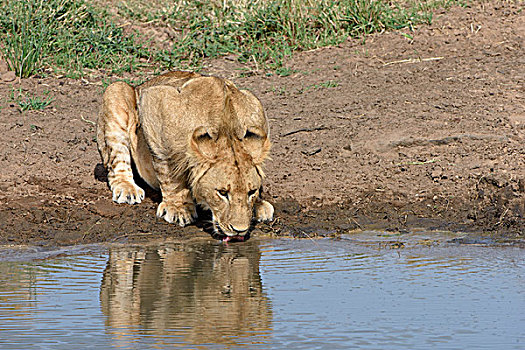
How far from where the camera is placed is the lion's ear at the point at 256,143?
660 centimetres

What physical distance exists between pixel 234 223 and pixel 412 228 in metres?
1.49

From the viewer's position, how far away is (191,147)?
6570 millimetres

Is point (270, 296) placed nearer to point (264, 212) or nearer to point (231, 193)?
point (231, 193)

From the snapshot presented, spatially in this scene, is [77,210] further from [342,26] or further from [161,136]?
[342,26]

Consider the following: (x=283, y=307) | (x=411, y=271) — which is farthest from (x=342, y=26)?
(x=283, y=307)

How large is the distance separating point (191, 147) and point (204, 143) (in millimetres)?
99

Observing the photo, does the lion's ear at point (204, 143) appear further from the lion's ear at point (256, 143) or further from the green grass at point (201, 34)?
the green grass at point (201, 34)

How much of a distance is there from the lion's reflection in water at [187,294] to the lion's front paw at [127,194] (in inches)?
46.3

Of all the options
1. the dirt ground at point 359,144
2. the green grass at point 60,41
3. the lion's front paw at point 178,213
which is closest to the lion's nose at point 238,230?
the dirt ground at point 359,144

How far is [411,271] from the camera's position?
5547 mm

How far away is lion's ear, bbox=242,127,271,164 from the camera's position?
660 centimetres

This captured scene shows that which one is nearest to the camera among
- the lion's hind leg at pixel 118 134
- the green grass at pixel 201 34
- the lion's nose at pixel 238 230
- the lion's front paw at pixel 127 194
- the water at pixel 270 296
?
the water at pixel 270 296

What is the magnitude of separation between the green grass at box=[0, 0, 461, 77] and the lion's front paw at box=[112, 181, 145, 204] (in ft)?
13.9

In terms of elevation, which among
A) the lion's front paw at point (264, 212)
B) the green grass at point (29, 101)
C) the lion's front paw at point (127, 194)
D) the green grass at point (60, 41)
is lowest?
the lion's front paw at point (264, 212)
